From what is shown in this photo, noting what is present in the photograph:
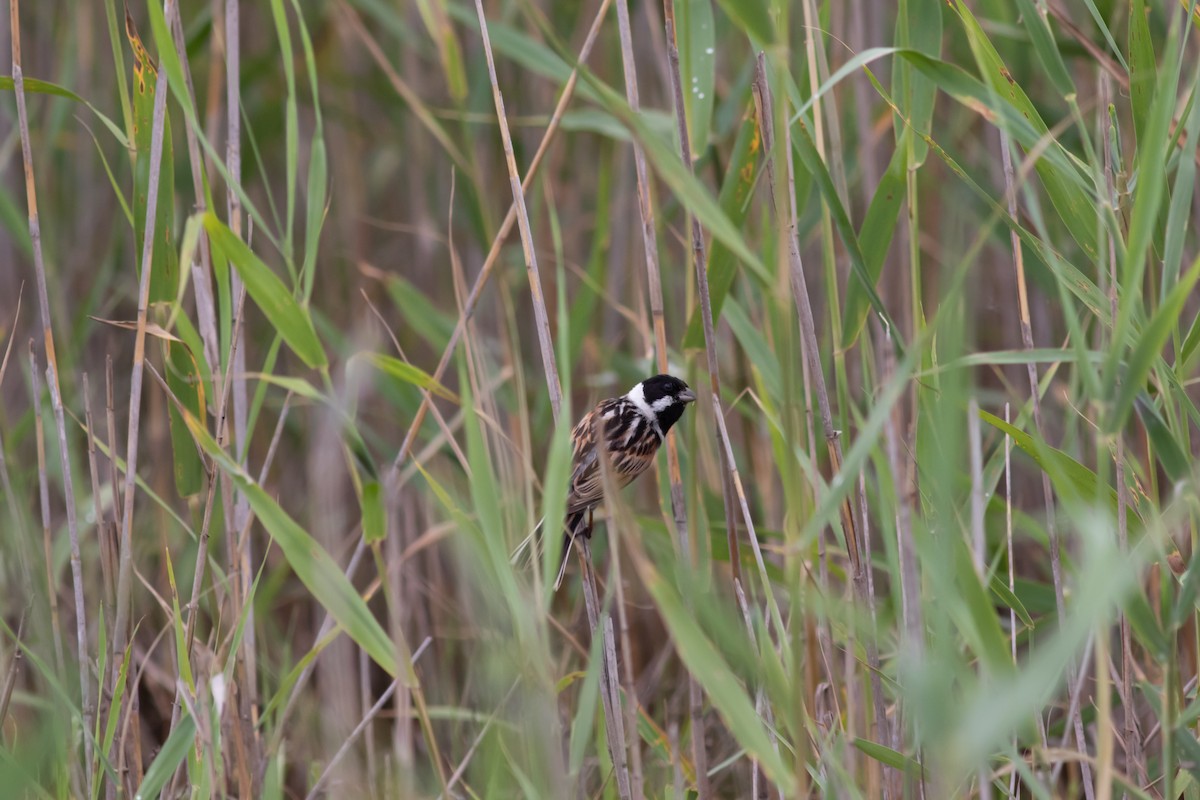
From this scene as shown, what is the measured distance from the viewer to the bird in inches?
81.7

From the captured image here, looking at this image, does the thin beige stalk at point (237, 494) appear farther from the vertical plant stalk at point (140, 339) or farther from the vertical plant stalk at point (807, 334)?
the vertical plant stalk at point (807, 334)

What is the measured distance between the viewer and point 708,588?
127 cm

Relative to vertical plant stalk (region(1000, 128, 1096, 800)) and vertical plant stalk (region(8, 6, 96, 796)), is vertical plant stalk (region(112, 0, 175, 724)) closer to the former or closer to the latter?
vertical plant stalk (region(8, 6, 96, 796))

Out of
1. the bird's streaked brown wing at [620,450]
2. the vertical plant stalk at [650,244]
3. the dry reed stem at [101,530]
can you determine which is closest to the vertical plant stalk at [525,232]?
the vertical plant stalk at [650,244]

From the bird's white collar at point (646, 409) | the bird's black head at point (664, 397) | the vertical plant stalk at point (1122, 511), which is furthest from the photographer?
the bird's white collar at point (646, 409)

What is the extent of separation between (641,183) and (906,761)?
831 mm

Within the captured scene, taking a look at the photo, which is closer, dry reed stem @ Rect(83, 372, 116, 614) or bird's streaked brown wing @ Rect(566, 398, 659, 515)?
dry reed stem @ Rect(83, 372, 116, 614)

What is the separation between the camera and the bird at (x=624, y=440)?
6.81 ft

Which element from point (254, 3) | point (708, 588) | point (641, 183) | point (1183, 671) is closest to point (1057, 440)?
point (1183, 671)

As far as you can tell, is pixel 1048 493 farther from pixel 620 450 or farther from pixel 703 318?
pixel 620 450

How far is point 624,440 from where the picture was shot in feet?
7.27

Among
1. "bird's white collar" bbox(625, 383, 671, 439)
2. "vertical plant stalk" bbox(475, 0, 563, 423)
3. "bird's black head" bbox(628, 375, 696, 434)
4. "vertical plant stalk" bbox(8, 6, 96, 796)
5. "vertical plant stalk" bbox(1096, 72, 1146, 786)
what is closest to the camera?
"vertical plant stalk" bbox(1096, 72, 1146, 786)

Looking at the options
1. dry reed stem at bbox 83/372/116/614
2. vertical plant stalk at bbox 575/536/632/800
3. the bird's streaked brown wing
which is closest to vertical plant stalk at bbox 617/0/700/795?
vertical plant stalk at bbox 575/536/632/800

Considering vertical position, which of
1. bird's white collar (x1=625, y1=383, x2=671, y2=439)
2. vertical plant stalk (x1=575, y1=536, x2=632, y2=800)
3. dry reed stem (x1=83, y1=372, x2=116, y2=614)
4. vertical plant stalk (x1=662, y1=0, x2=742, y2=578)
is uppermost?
vertical plant stalk (x1=662, y1=0, x2=742, y2=578)
